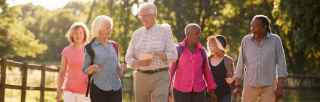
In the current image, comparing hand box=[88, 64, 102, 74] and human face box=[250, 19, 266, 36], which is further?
human face box=[250, 19, 266, 36]

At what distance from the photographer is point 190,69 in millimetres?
9453

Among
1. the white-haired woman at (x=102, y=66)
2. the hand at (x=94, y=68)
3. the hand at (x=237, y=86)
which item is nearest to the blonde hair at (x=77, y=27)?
the white-haired woman at (x=102, y=66)

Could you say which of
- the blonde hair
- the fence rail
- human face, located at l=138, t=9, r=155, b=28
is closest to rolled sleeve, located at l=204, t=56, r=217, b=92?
human face, located at l=138, t=9, r=155, b=28

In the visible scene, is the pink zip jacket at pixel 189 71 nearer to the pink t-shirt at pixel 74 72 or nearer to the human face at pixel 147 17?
the human face at pixel 147 17

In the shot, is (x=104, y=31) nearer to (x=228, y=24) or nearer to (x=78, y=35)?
(x=78, y=35)

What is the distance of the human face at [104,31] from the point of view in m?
8.17

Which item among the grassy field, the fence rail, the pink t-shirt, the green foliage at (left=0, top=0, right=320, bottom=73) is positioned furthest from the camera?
the green foliage at (left=0, top=0, right=320, bottom=73)

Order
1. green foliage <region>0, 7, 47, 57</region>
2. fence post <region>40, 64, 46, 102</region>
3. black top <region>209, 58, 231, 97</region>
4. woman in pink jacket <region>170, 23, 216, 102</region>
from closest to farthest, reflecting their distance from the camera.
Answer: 1. woman in pink jacket <region>170, 23, 216, 102</region>
2. black top <region>209, 58, 231, 97</region>
3. fence post <region>40, 64, 46, 102</region>
4. green foliage <region>0, 7, 47, 57</region>

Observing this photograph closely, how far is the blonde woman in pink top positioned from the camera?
901 cm

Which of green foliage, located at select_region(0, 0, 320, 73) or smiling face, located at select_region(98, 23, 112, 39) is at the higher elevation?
green foliage, located at select_region(0, 0, 320, 73)

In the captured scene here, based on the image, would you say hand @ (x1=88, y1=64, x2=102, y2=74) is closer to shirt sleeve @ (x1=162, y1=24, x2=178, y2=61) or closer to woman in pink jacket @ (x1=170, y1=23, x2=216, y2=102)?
shirt sleeve @ (x1=162, y1=24, x2=178, y2=61)

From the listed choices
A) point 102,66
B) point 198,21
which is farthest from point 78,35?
point 198,21

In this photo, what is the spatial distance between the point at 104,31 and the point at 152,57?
713mm

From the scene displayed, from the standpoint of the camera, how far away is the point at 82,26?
9.06m
